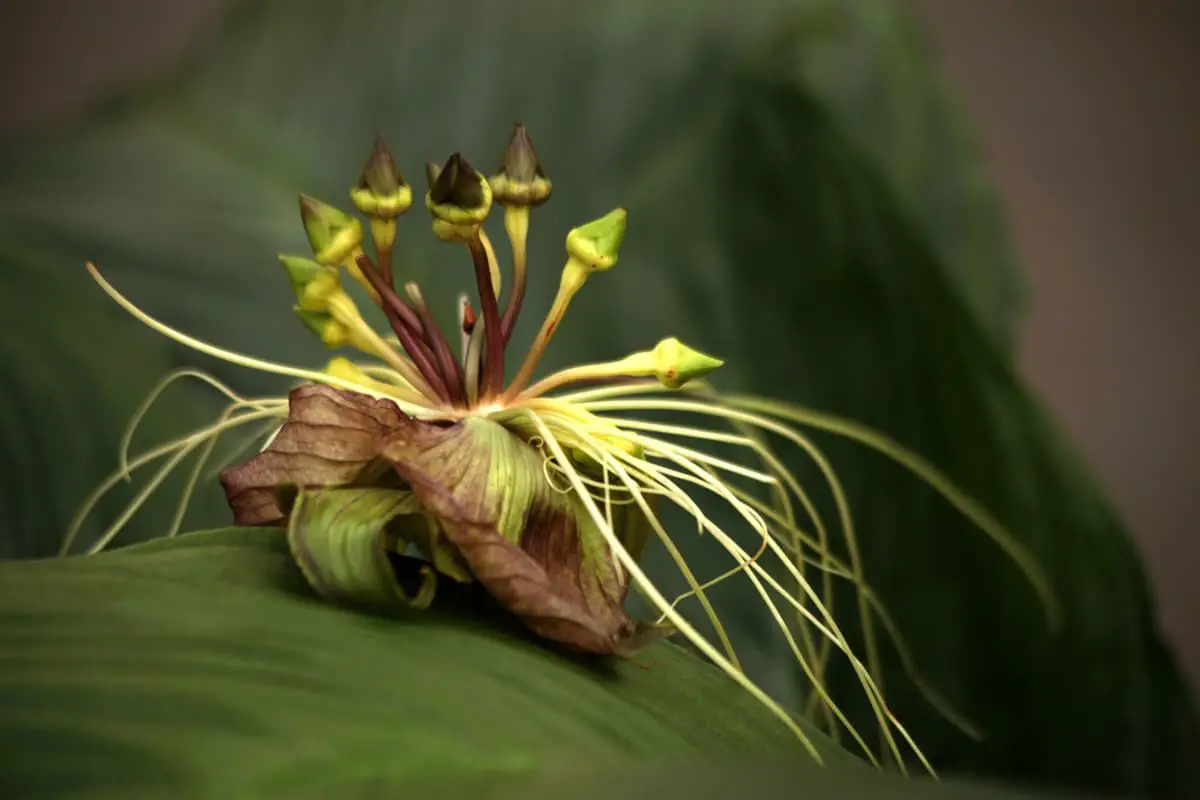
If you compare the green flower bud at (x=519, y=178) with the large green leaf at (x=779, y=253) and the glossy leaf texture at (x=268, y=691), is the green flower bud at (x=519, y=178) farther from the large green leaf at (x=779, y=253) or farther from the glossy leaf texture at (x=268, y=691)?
the large green leaf at (x=779, y=253)

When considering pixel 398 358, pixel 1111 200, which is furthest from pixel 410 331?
pixel 1111 200

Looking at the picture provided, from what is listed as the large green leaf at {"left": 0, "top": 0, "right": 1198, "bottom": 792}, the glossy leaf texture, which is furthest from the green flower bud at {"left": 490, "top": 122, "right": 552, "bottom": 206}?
the large green leaf at {"left": 0, "top": 0, "right": 1198, "bottom": 792}

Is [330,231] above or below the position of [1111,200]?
below

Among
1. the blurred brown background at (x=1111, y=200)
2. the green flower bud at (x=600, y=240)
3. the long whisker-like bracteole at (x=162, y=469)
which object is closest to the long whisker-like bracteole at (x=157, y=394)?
the long whisker-like bracteole at (x=162, y=469)

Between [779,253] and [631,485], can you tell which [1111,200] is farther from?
[631,485]

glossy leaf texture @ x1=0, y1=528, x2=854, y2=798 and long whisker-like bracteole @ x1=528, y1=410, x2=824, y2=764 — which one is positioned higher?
long whisker-like bracteole @ x1=528, y1=410, x2=824, y2=764

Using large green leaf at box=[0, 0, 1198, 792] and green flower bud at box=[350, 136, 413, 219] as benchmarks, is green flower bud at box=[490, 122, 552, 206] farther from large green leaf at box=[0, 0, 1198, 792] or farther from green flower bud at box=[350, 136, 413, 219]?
large green leaf at box=[0, 0, 1198, 792]
